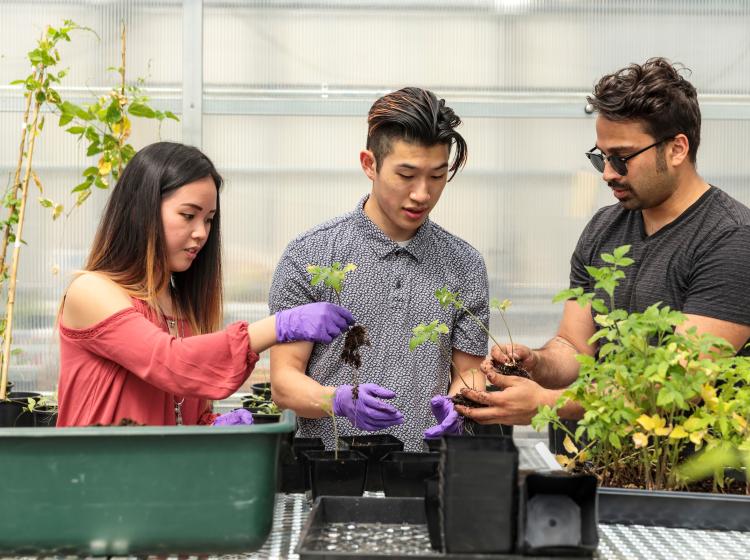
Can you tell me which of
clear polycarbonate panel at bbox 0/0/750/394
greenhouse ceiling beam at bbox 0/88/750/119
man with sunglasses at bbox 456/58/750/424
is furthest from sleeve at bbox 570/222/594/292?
greenhouse ceiling beam at bbox 0/88/750/119

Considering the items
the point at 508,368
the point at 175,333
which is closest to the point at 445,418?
the point at 508,368

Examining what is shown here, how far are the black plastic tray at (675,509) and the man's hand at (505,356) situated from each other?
1.57ft

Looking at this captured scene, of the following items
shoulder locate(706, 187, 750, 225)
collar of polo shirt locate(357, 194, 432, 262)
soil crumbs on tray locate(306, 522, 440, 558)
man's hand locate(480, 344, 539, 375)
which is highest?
shoulder locate(706, 187, 750, 225)

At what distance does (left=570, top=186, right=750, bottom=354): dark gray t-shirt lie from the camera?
1861 millimetres

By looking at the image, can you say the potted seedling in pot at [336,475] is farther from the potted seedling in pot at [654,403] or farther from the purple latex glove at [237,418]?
the potted seedling in pot at [654,403]

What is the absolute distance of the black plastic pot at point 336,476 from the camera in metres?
1.41

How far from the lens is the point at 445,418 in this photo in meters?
1.89

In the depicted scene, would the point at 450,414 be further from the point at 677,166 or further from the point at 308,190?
the point at 308,190

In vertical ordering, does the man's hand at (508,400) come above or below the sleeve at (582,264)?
below

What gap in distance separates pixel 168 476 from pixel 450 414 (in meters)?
0.89

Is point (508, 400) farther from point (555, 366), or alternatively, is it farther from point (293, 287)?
point (293, 287)

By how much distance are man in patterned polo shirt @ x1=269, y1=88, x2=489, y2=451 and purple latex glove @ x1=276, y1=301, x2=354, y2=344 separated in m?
0.30

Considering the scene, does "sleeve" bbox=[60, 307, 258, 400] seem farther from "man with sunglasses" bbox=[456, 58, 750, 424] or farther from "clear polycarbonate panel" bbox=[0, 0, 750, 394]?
"clear polycarbonate panel" bbox=[0, 0, 750, 394]

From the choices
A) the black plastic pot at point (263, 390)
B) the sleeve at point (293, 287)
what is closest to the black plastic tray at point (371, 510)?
Result: the sleeve at point (293, 287)
